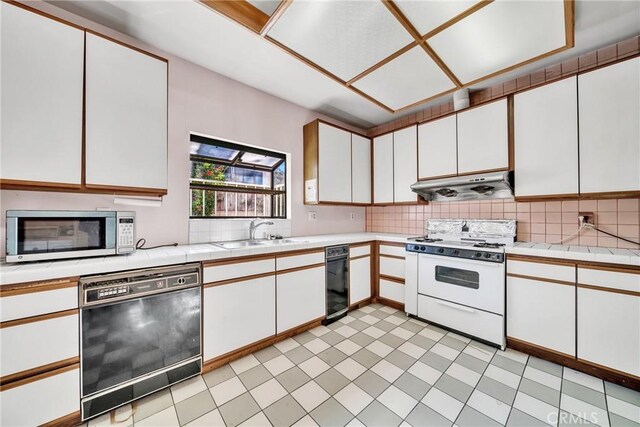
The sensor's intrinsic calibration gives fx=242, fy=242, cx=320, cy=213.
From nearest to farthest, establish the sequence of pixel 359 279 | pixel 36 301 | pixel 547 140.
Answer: pixel 36 301 → pixel 547 140 → pixel 359 279

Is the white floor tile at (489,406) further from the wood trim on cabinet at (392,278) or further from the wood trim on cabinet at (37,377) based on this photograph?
the wood trim on cabinet at (37,377)

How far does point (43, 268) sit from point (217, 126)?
171 cm

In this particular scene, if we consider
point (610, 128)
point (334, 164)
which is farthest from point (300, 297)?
point (610, 128)

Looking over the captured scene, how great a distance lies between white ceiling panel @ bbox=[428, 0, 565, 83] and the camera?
4.77 ft

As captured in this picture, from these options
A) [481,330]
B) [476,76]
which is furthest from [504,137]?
[481,330]

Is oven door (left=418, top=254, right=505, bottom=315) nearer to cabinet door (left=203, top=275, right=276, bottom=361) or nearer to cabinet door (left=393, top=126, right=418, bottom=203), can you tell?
cabinet door (left=393, top=126, right=418, bottom=203)

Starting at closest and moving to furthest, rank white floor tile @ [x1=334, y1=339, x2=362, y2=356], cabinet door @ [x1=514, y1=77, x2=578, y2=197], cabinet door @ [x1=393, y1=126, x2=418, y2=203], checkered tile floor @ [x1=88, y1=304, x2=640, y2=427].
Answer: checkered tile floor @ [x1=88, y1=304, x2=640, y2=427], cabinet door @ [x1=514, y1=77, x2=578, y2=197], white floor tile @ [x1=334, y1=339, x2=362, y2=356], cabinet door @ [x1=393, y1=126, x2=418, y2=203]

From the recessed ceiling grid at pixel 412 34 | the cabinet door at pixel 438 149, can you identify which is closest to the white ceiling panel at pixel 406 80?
the recessed ceiling grid at pixel 412 34

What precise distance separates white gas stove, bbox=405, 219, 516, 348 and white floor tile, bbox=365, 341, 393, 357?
73 centimetres

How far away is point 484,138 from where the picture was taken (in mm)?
2557

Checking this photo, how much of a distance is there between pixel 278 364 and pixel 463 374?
57.1 inches

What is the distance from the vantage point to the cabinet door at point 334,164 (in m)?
3.06

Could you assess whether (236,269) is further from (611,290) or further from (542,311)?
(611,290)

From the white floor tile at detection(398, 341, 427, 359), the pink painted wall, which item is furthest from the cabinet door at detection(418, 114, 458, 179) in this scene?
the white floor tile at detection(398, 341, 427, 359)
